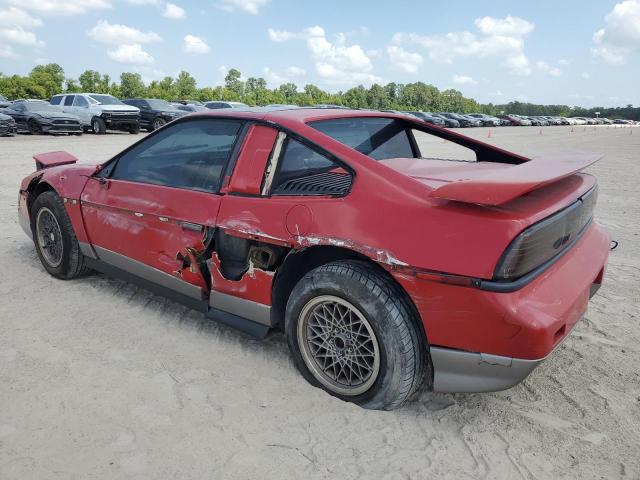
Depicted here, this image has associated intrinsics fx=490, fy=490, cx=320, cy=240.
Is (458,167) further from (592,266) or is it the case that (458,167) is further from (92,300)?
(92,300)

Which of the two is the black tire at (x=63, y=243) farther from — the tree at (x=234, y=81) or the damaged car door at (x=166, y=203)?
the tree at (x=234, y=81)

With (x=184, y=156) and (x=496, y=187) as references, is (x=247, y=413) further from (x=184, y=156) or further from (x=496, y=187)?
(x=184, y=156)

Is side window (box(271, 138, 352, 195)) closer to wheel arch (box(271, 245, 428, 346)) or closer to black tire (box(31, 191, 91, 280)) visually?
wheel arch (box(271, 245, 428, 346))

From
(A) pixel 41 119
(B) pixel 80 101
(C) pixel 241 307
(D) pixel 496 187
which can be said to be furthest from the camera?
(B) pixel 80 101

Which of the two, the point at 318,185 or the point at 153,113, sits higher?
the point at 318,185

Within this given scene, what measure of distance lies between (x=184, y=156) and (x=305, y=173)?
3.29 ft

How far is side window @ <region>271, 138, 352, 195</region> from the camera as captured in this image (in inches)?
98.7

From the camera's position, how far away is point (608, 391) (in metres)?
2.63

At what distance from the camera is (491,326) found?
6.70 feet

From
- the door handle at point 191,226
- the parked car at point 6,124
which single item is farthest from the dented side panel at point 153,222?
the parked car at point 6,124

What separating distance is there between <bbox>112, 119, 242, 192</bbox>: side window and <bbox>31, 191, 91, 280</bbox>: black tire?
731mm

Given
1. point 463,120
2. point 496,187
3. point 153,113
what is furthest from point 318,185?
point 463,120

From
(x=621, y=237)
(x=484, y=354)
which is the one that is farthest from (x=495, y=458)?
(x=621, y=237)

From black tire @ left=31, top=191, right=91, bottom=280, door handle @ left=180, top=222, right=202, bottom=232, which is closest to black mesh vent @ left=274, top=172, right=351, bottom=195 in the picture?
door handle @ left=180, top=222, right=202, bottom=232
